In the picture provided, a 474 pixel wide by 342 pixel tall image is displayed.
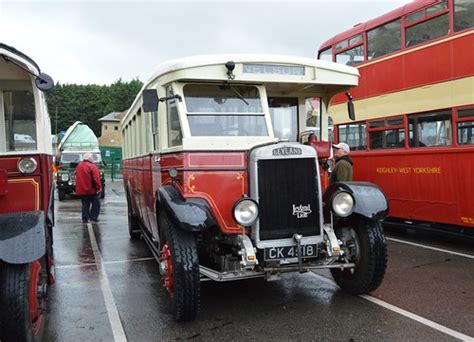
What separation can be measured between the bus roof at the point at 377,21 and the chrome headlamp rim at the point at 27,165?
7.13 m

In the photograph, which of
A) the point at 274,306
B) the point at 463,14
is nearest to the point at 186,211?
the point at 274,306

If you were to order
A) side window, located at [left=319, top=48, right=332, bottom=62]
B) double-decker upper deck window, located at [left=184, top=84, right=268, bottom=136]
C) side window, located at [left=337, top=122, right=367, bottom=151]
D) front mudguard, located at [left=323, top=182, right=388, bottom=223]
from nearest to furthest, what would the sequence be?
front mudguard, located at [left=323, top=182, right=388, bottom=223] → double-decker upper deck window, located at [left=184, top=84, right=268, bottom=136] → side window, located at [left=337, top=122, right=367, bottom=151] → side window, located at [left=319, top=48, right=332, bottom=62]

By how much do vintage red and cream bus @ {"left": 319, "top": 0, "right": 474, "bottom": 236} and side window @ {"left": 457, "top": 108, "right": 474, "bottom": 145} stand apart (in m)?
0.02

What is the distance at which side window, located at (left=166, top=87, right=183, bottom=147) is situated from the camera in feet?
16.6

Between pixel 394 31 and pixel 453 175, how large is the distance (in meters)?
3.10

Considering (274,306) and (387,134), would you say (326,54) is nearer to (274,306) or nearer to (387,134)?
(387,134)

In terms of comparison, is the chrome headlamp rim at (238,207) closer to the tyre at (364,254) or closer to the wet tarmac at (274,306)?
the wet tarmac at (274,306)

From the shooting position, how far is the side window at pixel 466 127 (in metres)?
7.47

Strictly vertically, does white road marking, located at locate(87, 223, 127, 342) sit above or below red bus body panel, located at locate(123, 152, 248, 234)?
below

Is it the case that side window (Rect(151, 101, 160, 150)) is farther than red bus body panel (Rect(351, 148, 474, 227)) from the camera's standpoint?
No

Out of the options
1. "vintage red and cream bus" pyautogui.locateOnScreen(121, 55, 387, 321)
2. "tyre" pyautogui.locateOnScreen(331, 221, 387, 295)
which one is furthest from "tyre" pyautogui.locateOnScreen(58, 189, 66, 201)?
"tyre" pyautogui.locateOnScreen(331, 221, 387, 295)

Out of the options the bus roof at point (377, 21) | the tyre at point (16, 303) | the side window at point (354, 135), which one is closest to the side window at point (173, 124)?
the tyre at point (16, 303)

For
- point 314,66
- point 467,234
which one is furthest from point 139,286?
point 467,234

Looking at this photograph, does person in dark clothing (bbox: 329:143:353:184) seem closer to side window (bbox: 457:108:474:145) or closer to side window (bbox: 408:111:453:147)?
side window (bbox: 408:111:453:147)
